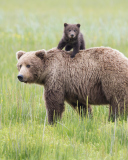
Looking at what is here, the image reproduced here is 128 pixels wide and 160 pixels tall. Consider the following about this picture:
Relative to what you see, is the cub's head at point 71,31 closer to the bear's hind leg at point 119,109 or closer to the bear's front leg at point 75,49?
the bear's front leg at point 75,49

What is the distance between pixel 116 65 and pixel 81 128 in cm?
132

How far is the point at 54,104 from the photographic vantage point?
5.74m

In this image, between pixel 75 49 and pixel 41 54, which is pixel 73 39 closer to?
pixel 75 49

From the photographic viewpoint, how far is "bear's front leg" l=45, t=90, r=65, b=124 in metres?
5.74

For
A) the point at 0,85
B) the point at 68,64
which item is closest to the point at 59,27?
the point at 0,85

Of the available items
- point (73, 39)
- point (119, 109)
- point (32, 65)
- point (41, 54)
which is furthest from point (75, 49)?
point (119, 109)

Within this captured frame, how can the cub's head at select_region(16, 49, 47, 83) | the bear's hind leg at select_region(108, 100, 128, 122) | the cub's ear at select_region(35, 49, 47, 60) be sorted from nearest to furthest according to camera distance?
1. the bear's hind leg at select_region(108, 100, 128, 122)
2. the cub's head at select_region(16, 49, 47, 83)
3. the cub's ear at select_region(35, 49, 47, 60)

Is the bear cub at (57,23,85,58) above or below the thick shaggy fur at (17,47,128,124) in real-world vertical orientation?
above

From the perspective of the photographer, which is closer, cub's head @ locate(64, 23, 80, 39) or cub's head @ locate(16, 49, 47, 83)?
cub's head @ locate(16, 49, 47, 83)

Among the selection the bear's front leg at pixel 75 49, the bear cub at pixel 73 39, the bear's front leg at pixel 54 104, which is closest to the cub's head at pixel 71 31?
the bear cub at pixel 73 39

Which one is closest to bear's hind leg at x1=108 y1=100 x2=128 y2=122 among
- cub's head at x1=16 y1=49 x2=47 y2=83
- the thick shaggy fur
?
the thick shaggy fur

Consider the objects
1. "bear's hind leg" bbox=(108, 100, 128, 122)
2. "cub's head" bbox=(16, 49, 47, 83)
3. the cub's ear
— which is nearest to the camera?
"bear's hind leg" bbox=(108, 100, 128, 122)

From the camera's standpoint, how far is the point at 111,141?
4.40 m

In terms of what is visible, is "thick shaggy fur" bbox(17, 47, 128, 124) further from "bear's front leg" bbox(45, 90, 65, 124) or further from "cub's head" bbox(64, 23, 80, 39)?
"cub's head" bbox(64, 23, 80, 39)
